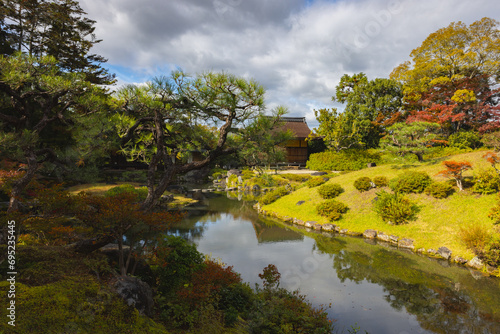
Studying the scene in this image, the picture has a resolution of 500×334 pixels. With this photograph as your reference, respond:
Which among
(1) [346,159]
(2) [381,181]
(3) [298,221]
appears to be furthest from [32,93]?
(1) [346,159]

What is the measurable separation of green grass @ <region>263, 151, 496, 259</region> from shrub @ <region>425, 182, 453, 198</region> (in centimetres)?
25

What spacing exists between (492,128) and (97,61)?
40.6 metres

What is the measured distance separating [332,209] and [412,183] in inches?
195

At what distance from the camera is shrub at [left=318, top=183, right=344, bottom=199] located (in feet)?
59.7

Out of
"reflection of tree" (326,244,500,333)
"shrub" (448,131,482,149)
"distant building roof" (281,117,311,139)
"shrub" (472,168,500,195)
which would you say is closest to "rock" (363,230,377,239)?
"reflection of tree" (326,244,500,333)

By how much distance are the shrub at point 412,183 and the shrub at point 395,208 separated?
696 mm

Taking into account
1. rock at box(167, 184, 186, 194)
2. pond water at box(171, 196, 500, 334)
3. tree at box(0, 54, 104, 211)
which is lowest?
pond water at box(171, 196, 500, 334)

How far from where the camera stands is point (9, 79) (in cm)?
603

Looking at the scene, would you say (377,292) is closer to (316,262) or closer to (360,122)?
(316,262)

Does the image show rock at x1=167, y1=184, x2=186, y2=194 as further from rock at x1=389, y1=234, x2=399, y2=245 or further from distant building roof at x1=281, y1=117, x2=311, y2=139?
distant building roof at x1=281, y1=117, x2=311, y2=139

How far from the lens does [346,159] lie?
Result: 30.3m

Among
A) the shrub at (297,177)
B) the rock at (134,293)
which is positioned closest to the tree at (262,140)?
the rock at (134,293)

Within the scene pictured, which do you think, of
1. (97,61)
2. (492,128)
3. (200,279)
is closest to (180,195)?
(97,61)

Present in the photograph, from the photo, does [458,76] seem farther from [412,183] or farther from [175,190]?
[175,190]
